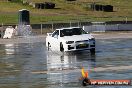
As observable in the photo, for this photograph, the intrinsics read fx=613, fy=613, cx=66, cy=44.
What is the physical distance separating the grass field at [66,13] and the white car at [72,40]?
108ft

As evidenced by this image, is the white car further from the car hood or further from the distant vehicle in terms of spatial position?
the distant vehicle

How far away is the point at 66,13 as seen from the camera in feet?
264

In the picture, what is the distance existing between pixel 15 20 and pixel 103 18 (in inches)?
444

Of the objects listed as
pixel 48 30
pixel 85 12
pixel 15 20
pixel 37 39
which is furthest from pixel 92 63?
pixel 85 12

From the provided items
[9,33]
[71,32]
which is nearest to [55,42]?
[71,32]

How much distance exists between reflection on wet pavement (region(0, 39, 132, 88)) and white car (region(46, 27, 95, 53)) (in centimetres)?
41

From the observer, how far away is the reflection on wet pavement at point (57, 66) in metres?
22.1

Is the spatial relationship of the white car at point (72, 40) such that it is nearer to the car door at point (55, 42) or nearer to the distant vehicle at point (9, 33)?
the car door at point (55, 42)

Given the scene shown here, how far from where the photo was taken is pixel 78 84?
20.9 meters

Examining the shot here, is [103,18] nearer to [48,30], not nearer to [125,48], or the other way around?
[48,30]

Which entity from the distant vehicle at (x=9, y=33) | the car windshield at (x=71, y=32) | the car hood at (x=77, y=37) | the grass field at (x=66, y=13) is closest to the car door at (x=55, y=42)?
the car windshield at (x=71, y=32)

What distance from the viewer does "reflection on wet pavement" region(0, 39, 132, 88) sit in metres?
22.1

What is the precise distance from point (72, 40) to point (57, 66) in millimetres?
6839

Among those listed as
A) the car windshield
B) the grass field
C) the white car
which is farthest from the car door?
the grass field
